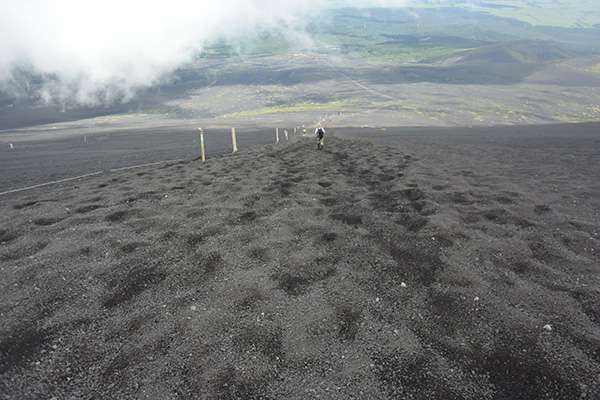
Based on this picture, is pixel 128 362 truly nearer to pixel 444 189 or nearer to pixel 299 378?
pixel 299 378

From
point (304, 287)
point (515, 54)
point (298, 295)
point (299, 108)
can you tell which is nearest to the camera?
point (298, 295)

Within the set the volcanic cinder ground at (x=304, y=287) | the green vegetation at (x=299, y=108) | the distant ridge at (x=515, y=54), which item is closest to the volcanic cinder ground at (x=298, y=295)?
the volcanic cinder ground at (x=304, y=287)

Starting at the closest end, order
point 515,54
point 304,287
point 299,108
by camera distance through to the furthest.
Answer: point 304,287 < point 299,108 < point 515,54

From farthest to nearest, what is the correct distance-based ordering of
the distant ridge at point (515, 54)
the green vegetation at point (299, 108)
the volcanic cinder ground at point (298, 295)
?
the distant ridge at point (515, 54) → the green vegetation at point (299, 108) → the volcanic cinder ground at point (298, 295)

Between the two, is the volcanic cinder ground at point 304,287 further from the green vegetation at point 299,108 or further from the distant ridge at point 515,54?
the distant ridge at point 515,54

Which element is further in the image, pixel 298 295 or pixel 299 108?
pixel 299 108

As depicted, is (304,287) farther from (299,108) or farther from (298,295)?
(299,108)

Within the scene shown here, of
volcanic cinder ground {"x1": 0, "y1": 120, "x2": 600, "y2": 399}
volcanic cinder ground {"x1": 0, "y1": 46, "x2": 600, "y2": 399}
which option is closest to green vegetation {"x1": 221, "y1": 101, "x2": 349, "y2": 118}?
volcanic cinder ground {"x1": 0, "y1": 46, "x2": 600, "y2": 399}

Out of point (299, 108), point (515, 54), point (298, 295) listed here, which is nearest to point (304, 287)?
point (298, 295)
